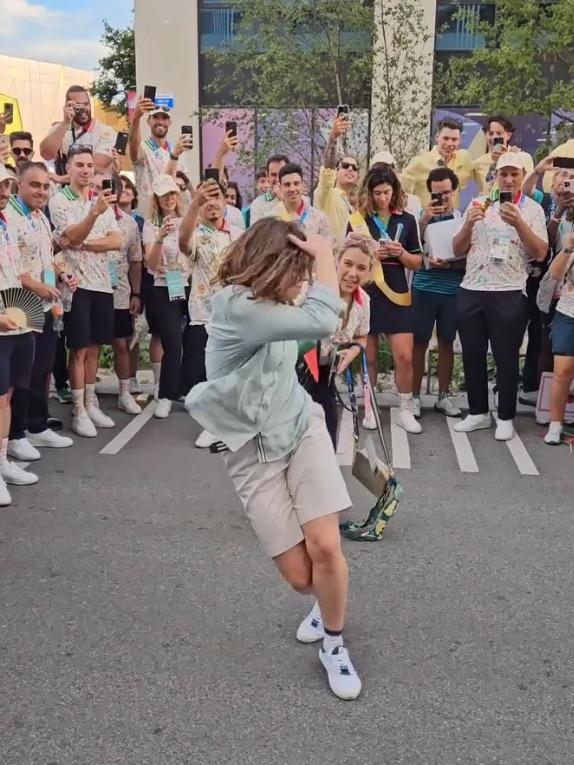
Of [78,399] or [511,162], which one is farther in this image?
[78,399]

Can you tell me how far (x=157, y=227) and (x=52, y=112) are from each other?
1223 inches

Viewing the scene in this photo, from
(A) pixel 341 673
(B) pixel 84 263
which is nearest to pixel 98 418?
(B) pixel 84 263

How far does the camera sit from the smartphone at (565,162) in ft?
20.1

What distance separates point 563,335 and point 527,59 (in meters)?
6.36

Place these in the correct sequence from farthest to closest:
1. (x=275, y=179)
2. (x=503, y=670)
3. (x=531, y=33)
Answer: (x=531, y=33) < (x=275, y=179) < (x=503, y=670)

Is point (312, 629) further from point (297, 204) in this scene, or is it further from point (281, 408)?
point (297, 204)

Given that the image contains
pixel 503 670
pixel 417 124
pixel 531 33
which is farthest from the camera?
pixel 417 124

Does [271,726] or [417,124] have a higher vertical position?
[417,124]

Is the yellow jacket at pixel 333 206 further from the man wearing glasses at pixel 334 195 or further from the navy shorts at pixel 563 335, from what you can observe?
the navy shorts at pixel 563 335

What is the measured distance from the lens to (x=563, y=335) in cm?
605

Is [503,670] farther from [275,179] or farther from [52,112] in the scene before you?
[52,112]

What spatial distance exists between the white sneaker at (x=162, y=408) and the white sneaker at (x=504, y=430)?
276 centimetres

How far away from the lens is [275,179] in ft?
24.0

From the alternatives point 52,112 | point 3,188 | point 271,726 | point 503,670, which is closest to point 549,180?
point 3,188
